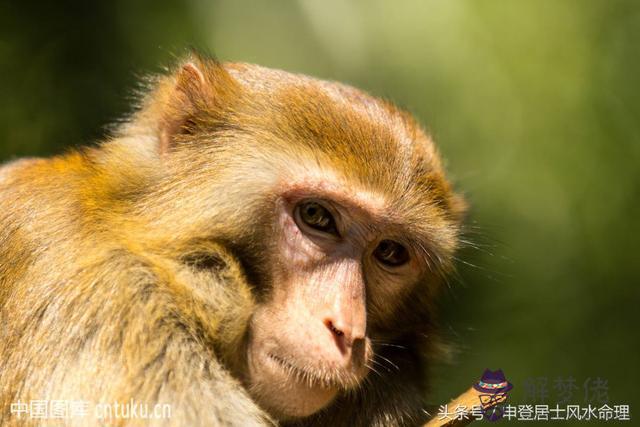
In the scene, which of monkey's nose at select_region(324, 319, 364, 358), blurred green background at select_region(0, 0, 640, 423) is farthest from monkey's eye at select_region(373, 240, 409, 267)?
blurred green background at select_region(0, 0, 640, 423)

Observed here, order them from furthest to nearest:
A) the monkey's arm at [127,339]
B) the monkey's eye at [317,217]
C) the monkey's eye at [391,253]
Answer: the monkey's eye at [391,253], the monkey's eye at [317,217], the monkey's arm at [127,339]

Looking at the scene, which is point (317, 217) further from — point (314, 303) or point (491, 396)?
point (491, 396)

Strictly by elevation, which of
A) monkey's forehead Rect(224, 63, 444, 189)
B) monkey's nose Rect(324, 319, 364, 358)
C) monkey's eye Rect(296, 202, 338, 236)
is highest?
monkey's forehead Rect(224, 63, 444, 189)

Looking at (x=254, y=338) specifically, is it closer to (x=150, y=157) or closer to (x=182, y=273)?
(x=182, y=273)

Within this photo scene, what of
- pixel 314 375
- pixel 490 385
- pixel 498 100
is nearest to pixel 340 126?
pixel 314 375

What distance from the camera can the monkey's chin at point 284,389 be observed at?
262 cm

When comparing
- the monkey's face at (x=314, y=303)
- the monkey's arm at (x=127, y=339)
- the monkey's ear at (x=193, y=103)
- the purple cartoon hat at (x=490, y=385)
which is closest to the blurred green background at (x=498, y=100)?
the monkey's ear at (x=193, y=103)

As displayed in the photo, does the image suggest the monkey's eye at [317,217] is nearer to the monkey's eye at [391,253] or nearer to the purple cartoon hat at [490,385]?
the monkey's eye at [391,253]

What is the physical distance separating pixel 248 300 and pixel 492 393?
30.8 inches

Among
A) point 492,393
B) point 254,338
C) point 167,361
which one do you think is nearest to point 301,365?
point 254,338

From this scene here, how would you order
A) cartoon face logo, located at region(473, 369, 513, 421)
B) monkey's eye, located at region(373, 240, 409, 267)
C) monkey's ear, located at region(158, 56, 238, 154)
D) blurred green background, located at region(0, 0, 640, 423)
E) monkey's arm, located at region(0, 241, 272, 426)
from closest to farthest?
monkey's arm, located at region(0, 241, 272, 426) → cartoon face logo, located at region(473, 369, 513, 421) → monkey's ear, located at region(158, 56, 238, 154) → monkey's eye, located at region(373, 240, 409, 267) → blurred green background, located at region(0, 0, 640, 423)

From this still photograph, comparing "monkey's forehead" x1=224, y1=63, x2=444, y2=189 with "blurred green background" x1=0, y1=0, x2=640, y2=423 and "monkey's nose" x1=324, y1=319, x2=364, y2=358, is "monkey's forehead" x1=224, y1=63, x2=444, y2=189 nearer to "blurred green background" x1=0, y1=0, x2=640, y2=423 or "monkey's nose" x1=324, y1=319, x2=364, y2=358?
"monkey's nose" x1=324, y1=319, x2=364, y2=358

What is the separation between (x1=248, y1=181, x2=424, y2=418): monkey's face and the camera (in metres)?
2.60

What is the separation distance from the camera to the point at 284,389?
2641 millimetres
